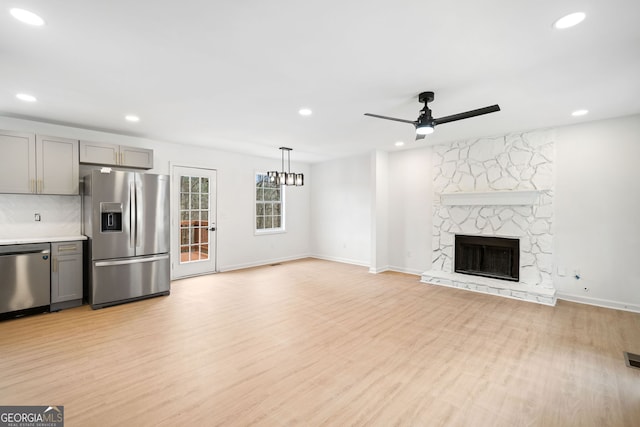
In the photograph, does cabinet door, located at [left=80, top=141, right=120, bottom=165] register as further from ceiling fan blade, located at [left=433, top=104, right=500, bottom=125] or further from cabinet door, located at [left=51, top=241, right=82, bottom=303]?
ceiling fan blade, located at [left=433, top=104, right=500, bottom=125]

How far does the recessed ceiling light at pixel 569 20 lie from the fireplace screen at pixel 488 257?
12.5 feet

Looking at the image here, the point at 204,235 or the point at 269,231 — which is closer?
the point at 204,235

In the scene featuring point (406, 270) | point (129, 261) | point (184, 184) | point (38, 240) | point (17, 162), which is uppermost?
point (17, 162)

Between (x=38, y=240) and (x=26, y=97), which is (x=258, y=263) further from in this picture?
(x=26, y=97)

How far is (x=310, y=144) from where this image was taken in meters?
5.80

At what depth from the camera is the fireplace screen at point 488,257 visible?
5004 mm

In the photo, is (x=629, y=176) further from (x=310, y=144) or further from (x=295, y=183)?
(x=295, y=183)

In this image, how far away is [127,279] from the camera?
436 cm

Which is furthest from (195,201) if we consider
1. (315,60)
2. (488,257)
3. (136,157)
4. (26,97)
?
(488,257)

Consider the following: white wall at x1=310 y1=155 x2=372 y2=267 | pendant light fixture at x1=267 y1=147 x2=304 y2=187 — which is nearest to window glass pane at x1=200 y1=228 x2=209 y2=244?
pendant light fixture at x1=267 y1=147 x2=304 y2=187

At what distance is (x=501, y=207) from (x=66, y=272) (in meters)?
6.93

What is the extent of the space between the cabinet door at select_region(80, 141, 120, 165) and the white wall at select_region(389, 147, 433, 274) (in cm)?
530

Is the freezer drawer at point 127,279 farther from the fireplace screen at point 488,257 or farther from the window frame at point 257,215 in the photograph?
the fireplace screen at point 488,257

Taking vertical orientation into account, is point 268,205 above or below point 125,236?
above
